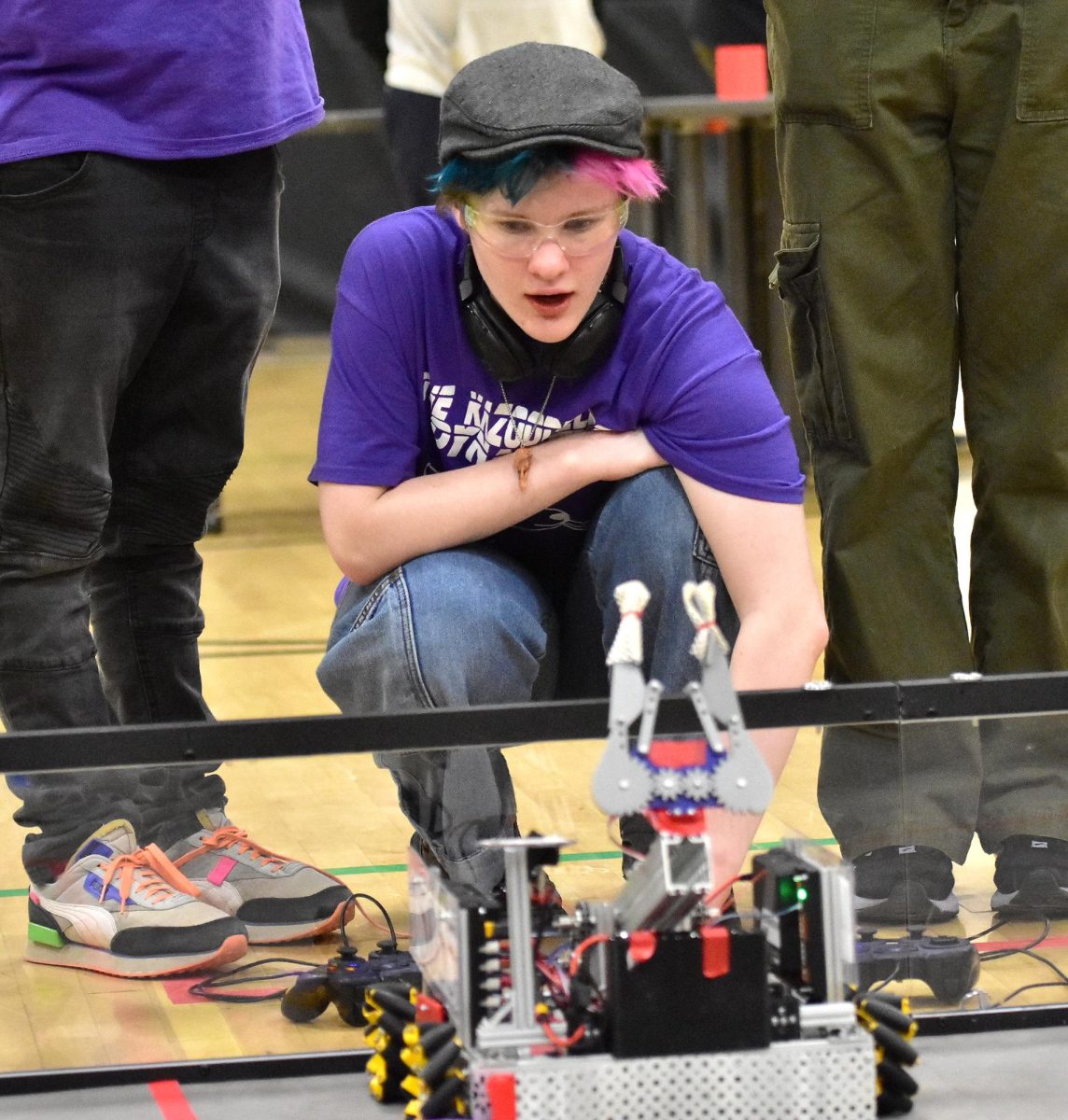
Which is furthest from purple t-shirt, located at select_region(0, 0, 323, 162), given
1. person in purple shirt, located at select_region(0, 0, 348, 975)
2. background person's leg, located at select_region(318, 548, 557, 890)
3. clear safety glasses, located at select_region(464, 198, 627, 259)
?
background person's leg, located at select_region(318, 548, 557, 890)

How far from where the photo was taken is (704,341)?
4.78ft

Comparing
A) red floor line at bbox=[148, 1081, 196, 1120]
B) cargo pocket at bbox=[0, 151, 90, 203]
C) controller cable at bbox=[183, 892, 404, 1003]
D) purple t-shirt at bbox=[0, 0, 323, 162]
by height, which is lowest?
red floor line at bbox=[148, 1081, 196, 1120]

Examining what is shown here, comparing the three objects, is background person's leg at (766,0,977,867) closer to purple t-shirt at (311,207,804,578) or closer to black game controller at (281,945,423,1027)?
purple t-shirt at (311,207,804,578)

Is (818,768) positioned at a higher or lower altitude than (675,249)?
lower

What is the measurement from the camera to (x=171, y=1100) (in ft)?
3.80

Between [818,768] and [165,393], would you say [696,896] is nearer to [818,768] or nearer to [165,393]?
[818,768]

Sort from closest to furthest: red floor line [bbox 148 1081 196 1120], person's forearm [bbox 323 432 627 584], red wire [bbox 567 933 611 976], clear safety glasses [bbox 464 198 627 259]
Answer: red wire [bbox 567 933 611 976], red floor line [bbox 148 1081 196 1120], clear safety glasses [bbox 464 198 627 259], person's forearm [bbox 323 432 627 584]

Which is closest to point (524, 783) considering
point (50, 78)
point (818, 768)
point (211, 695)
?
point (818, 768)

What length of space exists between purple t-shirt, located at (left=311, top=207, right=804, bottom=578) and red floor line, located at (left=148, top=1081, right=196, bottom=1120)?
1.66 feet

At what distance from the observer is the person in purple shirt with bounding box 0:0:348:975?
51.7 inches

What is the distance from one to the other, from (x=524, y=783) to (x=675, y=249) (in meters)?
2.63

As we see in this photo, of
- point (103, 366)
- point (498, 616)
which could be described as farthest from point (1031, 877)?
point (103, 366)

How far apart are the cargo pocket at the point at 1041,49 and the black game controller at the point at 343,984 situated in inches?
34.7

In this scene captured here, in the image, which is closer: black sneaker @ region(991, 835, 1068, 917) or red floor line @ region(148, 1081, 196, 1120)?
red floor line @ region(148, 1081, 196, 1120)
